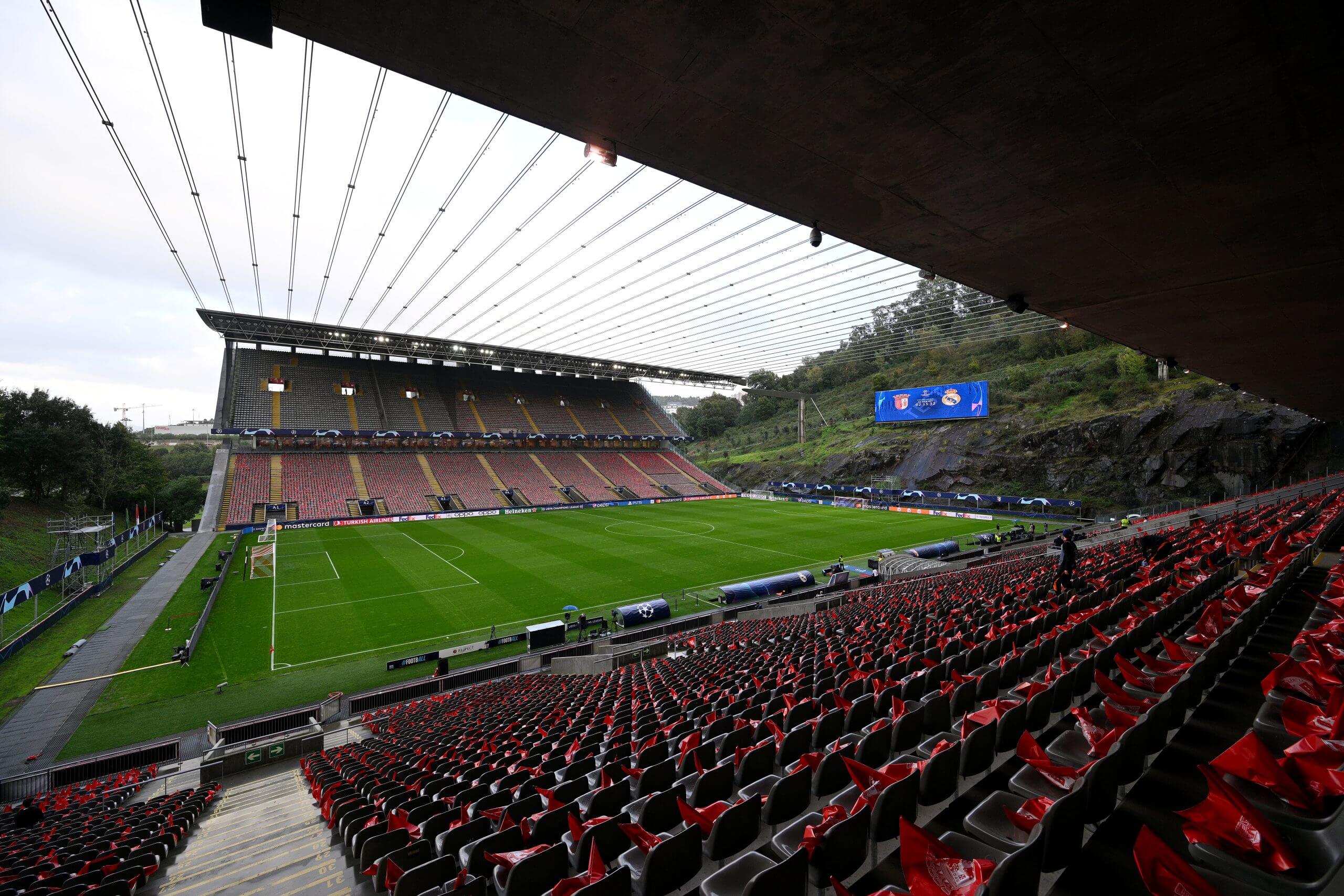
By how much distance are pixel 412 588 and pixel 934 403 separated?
47706mm

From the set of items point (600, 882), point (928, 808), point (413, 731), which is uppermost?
point (600, 882)

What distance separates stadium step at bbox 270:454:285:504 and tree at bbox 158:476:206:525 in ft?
20.1

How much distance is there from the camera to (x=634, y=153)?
4.95 metres

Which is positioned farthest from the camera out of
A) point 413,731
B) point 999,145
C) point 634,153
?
point 413,731

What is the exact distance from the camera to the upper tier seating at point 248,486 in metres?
36.0

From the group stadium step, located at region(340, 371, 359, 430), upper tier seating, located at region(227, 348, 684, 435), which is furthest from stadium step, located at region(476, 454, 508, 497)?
stadium step, located at region(340, 371, 359, 430)

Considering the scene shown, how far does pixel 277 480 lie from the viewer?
40.3 meters

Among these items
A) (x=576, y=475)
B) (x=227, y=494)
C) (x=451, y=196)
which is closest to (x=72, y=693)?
(x=451, y=196)

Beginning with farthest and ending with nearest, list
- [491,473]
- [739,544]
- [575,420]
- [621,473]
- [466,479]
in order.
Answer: [575,420] < [621,473] < [491,473] < [466,479] < [739,544]

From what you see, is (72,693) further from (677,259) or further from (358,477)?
(358,477)

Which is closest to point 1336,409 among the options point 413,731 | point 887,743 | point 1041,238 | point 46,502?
point 1041,238

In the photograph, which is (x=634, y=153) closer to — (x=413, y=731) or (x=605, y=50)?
(x=605, y=50)

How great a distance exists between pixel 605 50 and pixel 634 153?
131cm

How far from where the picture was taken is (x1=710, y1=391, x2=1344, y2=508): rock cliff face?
113ft
